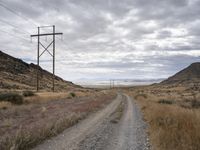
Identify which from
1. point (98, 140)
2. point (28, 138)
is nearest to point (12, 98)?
point (98, 140)

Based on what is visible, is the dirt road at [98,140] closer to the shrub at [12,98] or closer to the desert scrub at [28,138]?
the desert scrub at [28,138]

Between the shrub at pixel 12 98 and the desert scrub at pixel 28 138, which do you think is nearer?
the desert scrub at pixel 28 138

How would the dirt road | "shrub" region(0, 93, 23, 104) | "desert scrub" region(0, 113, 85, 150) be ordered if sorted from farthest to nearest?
"shrub" region(0, 93, 23, 104) < the dirt road < "desert scrub" region(0, 113, 85, 150)

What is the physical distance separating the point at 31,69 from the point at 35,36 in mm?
99993

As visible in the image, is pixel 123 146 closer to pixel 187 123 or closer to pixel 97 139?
pixel 97 139

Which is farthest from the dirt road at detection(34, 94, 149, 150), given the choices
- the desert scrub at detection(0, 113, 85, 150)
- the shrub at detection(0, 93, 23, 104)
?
the shrub at detection(0, 93, 23, 104)

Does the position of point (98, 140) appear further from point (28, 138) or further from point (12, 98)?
point (12, 98)

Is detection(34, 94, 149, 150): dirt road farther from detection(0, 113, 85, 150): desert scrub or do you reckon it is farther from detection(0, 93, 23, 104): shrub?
detection(0, 93, 23, 104): shrub

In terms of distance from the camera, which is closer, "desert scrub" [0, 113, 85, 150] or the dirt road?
"desert scrub" [0, 113, 85, 150]

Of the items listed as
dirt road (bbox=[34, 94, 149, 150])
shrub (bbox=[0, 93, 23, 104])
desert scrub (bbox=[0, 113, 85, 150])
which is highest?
shrub (bbox=[0, 93, 23, 104])

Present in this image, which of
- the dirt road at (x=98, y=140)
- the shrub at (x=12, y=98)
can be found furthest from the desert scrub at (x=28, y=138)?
the shrub at (x=12, y=98)

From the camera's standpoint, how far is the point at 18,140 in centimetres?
1141

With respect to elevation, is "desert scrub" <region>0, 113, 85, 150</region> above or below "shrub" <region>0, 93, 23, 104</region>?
below

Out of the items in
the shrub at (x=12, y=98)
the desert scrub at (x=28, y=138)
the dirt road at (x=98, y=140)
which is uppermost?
the shrub at (x=12, y=98)
